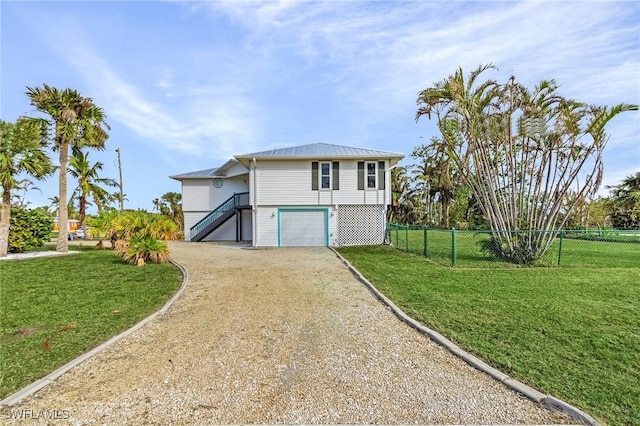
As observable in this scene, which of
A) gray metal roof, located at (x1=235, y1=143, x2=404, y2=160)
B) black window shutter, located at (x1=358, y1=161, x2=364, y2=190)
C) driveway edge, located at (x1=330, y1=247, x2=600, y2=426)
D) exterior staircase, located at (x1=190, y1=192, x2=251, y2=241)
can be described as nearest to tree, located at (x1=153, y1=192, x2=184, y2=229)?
exterior staircase, located at (x1=190, y1=192, x2=251, y2=241)

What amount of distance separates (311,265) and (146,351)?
22.1ft

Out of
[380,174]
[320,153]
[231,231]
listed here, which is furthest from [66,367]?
[231,231]

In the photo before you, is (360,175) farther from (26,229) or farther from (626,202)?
(626,202)

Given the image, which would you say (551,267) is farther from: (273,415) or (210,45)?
(210,45)

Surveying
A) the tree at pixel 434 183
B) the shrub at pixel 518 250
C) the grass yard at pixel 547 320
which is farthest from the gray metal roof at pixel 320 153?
the tree at pixel 434 183

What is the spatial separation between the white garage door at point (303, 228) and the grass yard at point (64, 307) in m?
6.95

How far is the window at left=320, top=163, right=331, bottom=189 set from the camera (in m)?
16.4

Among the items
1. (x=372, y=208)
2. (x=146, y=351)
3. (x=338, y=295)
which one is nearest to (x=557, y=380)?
(x=338, y=295)

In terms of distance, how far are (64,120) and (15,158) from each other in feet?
7.80

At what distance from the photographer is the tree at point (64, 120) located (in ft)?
43.4

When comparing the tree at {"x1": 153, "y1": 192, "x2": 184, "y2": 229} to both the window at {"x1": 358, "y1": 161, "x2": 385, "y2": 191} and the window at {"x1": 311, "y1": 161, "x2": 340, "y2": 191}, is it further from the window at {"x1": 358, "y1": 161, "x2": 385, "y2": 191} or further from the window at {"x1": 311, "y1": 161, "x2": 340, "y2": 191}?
the window at {"x1": 358, "y1": 161, "x2": 385, "y2": 191}

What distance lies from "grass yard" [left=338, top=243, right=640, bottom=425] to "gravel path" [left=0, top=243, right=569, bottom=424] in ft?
1.65

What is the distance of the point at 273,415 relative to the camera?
264 centimetres

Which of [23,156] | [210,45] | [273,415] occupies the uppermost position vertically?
[210,45]
